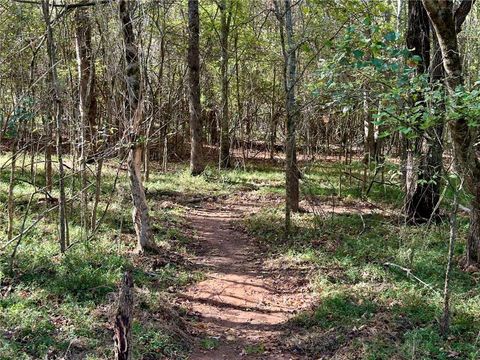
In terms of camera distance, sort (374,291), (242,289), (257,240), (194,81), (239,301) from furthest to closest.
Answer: (194,81) < (257,240) < (242,289) < (239,301) < (374,291)

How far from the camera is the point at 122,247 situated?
26.6 ft

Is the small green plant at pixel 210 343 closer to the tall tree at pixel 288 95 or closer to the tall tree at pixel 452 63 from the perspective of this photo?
the tall tree at pixel 452 63

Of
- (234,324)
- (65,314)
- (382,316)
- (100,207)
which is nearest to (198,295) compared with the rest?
(234,324)

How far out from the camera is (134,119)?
7176mm

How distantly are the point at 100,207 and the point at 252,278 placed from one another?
4.31 meters

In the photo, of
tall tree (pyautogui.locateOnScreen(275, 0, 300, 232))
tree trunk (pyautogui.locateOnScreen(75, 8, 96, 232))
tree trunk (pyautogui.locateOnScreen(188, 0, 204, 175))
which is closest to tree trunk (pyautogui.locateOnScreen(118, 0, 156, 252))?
tree trunk (pyautogui.locateOnScreen(75, 8, 96, 232))

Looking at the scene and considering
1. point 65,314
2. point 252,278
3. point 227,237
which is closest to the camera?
point 65,314

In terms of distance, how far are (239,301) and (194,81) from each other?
1040 centimetres

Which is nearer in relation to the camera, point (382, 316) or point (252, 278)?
point (382, 316)

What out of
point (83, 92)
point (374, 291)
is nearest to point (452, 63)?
point (374, 291)

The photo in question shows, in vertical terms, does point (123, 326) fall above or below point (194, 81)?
below

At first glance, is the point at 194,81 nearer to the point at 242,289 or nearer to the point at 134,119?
the point at 134,119

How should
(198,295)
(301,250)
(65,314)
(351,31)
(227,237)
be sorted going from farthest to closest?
(227,237) → (301,250) → (198,295) → (65,314) → (351,31)

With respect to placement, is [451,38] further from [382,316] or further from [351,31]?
[382,316]
